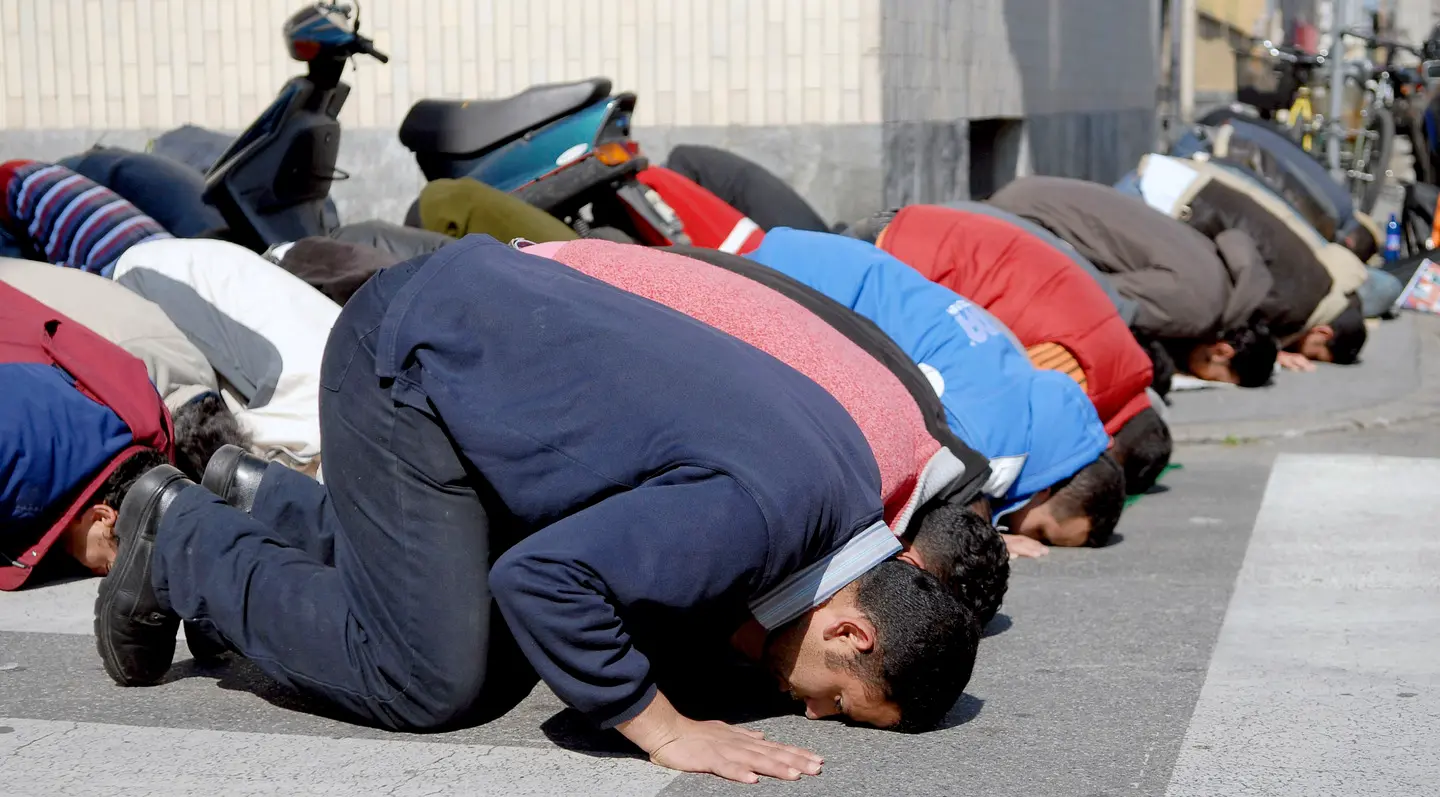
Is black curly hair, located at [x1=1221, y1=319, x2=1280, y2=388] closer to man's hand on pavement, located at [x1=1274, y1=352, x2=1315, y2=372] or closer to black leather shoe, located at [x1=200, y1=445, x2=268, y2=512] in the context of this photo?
man's hand on pavement, located at [x1=1274, y1=352, x2=1315, y2=372]

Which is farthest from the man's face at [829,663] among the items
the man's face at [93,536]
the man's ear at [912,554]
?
the man's face at [93,536]

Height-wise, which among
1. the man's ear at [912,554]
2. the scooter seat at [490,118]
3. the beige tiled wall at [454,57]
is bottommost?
the man's ear at [912,554]

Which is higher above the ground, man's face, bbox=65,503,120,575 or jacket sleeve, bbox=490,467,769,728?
jacket sleeve, bbox=490,467,769,728

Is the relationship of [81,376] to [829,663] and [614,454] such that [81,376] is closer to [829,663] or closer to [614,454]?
[614,454]

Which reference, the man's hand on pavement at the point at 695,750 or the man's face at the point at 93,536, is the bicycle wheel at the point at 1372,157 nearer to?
the man's face at the point at 93,536

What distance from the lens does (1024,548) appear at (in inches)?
196

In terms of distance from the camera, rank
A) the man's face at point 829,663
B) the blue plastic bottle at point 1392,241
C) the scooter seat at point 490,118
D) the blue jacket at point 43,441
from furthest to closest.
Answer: the blue plastic bottle at point 1392,241
the scooter seat at point 490,118
the blue jacket at point 43,441
the man's face at point 829,663

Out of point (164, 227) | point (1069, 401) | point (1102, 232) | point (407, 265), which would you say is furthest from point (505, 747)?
point (1102, 232)

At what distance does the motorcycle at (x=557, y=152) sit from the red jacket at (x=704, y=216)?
0.05 m

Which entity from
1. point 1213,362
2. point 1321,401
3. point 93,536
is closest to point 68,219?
point 93,536

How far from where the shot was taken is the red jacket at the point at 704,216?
271 inches

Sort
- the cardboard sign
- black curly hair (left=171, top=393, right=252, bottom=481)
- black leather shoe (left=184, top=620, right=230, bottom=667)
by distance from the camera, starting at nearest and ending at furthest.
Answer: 1. black leather shoe (left=184, top=620, right=230, bottom=667)
2. black curly hair (left=171, top=393, right=252, bottom=481)
3. the cardboard sign

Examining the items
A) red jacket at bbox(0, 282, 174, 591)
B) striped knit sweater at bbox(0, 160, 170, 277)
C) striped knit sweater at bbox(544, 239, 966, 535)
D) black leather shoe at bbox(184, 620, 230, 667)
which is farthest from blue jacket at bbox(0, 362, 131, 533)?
striped knit sweater at bbox(0, 160, 170, 277)

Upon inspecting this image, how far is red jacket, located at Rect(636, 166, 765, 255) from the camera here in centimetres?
688
